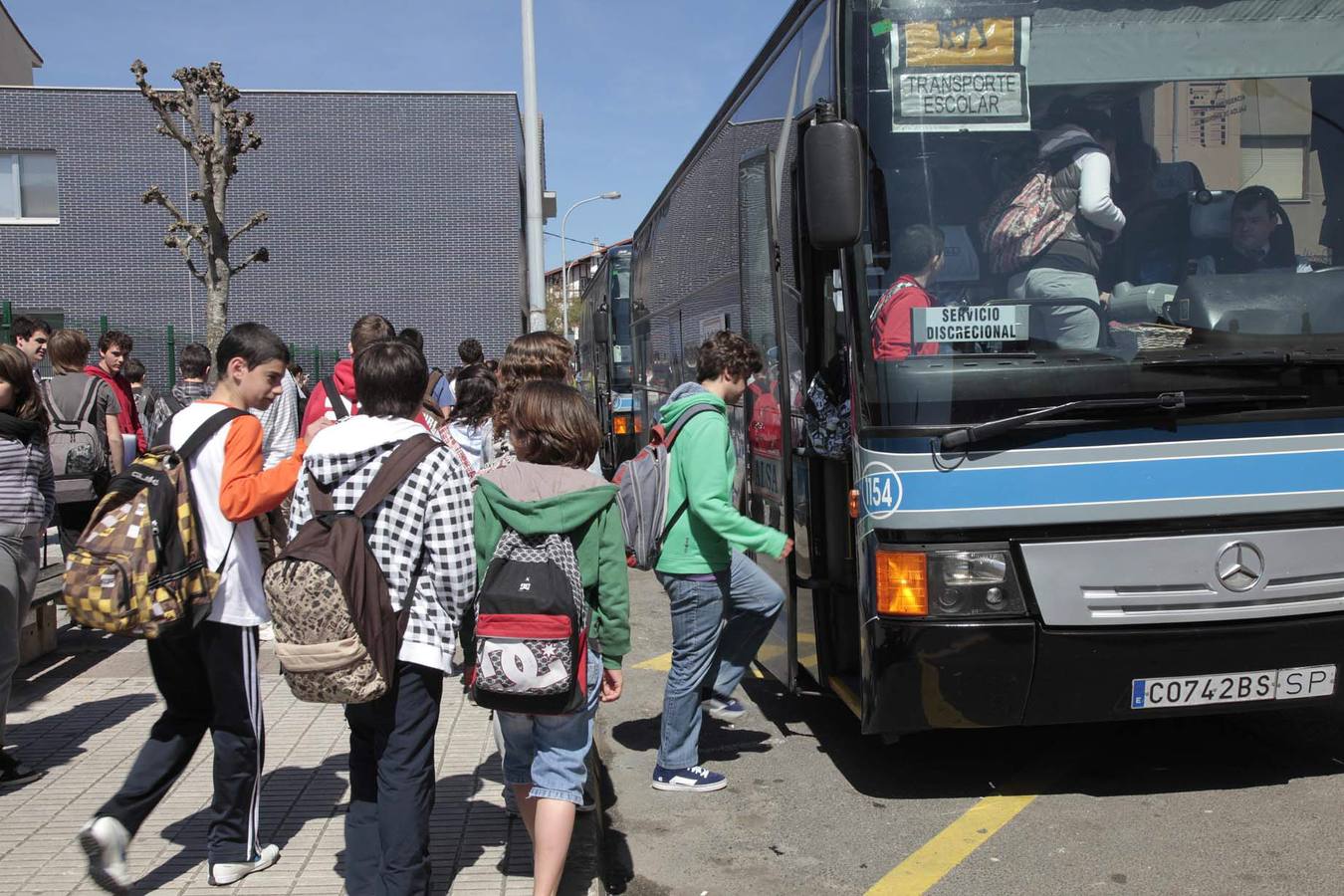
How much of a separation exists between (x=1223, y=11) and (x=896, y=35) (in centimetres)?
134

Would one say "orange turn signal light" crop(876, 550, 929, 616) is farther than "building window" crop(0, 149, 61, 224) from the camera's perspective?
No

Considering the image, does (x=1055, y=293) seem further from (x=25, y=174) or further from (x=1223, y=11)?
(x=25, y=174)

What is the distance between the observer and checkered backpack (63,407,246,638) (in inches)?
141

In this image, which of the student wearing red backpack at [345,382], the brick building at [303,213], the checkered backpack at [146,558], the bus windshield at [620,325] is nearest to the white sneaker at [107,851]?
the checkered backpack at [146,558]

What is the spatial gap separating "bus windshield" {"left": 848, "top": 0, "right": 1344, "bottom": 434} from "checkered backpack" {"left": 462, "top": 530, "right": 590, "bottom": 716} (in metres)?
1.59

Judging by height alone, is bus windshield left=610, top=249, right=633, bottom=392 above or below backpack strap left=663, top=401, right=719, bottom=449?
above

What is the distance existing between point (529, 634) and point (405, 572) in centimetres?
41

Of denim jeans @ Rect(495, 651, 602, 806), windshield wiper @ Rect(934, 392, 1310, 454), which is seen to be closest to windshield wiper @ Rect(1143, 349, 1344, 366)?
windshield wiper @ Rect(934, 392, 1310, 454)

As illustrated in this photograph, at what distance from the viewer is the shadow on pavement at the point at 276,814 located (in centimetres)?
405

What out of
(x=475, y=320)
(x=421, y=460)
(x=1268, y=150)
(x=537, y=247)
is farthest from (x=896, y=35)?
(x=475, y=320)

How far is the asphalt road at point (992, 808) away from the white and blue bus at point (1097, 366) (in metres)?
0.48

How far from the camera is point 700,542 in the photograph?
492 centimetres

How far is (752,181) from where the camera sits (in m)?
6.12

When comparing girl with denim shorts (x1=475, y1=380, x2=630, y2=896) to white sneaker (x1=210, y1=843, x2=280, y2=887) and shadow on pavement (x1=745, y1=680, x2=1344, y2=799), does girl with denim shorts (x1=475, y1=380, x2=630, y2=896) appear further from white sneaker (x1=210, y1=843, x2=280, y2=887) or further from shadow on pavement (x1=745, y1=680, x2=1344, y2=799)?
shadow on pavement (x1=745, y1=680, x2=1344, y2=799)
